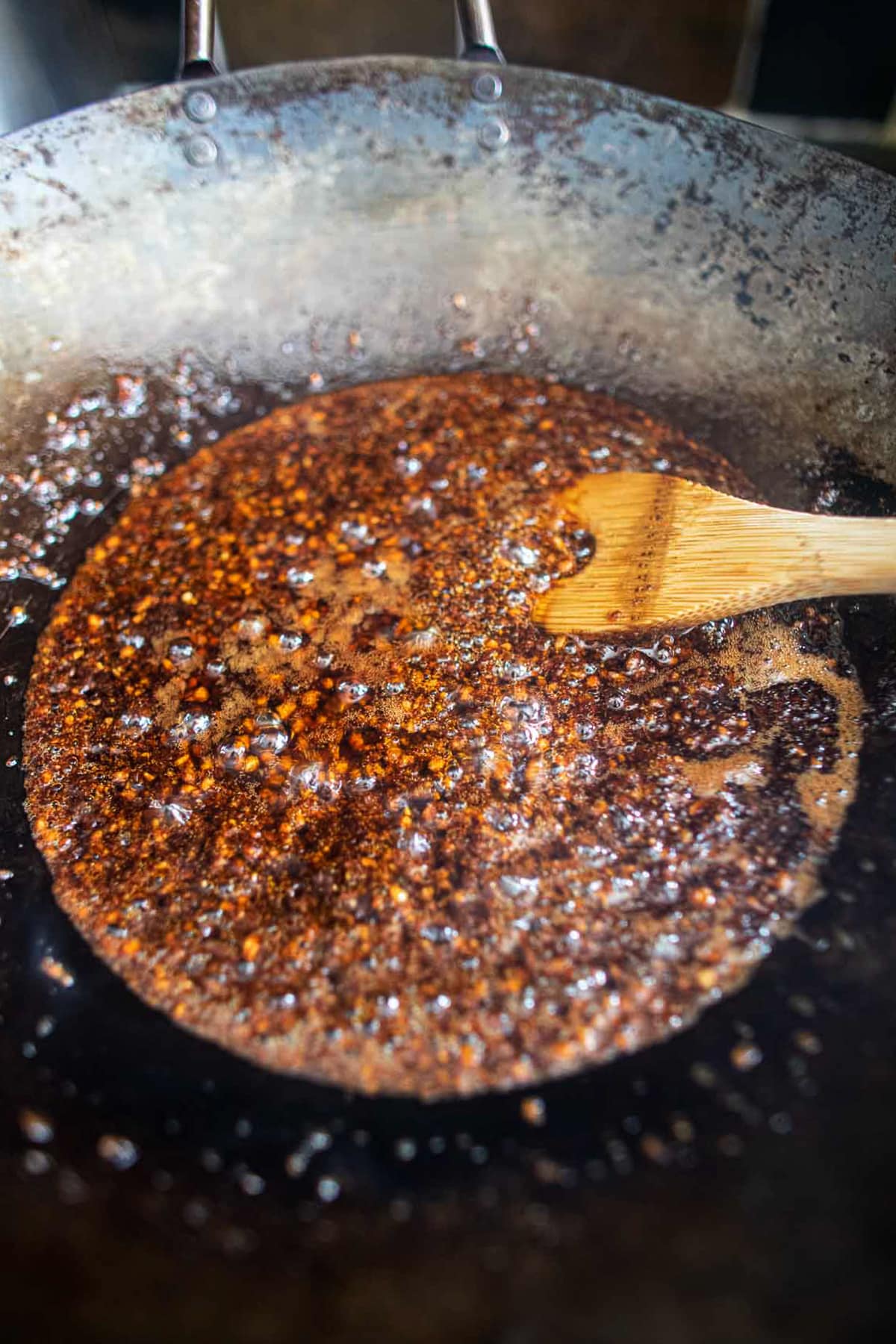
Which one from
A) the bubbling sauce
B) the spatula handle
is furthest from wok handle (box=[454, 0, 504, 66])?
the spatula handle

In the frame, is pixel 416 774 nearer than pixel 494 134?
Yes

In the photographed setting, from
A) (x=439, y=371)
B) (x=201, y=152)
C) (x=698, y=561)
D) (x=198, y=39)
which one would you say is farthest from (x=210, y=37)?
(x=698, y=561)

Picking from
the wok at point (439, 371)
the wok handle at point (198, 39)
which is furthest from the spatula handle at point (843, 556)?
the wok handle at point (198, 39)

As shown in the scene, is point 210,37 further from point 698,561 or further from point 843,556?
point 843,556

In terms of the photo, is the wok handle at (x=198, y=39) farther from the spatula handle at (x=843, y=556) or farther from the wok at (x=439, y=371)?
the spatula handle at (x=843, y=556)

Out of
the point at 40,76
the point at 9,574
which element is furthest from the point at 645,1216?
the point at 40,76

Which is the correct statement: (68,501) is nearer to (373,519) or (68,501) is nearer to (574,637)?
(373,519)
